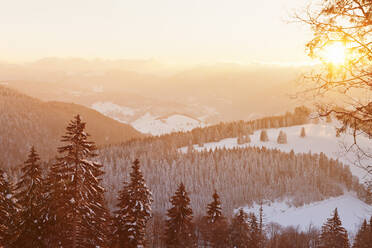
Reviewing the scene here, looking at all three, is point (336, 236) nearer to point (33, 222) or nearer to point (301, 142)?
point (33, 222)

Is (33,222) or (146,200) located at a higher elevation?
(33,222)

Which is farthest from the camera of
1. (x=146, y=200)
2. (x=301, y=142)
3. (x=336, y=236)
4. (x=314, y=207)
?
(x=301, y=142)

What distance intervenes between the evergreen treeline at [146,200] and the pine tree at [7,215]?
72 mm

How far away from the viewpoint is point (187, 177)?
365ft

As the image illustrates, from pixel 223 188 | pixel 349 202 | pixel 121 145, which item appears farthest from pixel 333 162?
pixel 121 145

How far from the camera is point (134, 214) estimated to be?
98.3ft

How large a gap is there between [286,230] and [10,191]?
7907cm

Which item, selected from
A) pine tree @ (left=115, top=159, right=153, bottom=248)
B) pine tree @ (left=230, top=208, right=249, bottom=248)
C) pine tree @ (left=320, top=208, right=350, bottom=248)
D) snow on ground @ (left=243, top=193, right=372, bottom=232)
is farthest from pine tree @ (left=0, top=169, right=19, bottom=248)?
snow on ground @ (left=243, top=193, right=372, bottom=232)

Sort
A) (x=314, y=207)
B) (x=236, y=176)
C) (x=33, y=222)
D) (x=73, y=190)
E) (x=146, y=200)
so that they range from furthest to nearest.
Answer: (x=236, y=176), (x=314, y=207), (x=146, y=200), (x=33, y=222), (x=73, y=190)

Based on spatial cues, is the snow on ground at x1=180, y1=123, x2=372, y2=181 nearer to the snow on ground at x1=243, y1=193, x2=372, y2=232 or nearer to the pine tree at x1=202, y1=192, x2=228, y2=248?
the snow on ground at x1=243, y1=193, x2=372, y2=232

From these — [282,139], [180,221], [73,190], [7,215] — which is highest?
[73,190]

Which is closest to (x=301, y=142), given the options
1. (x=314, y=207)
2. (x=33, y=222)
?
(x=314, y=207)

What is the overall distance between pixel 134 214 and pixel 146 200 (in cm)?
162

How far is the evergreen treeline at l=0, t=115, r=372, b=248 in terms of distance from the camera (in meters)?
18.4
